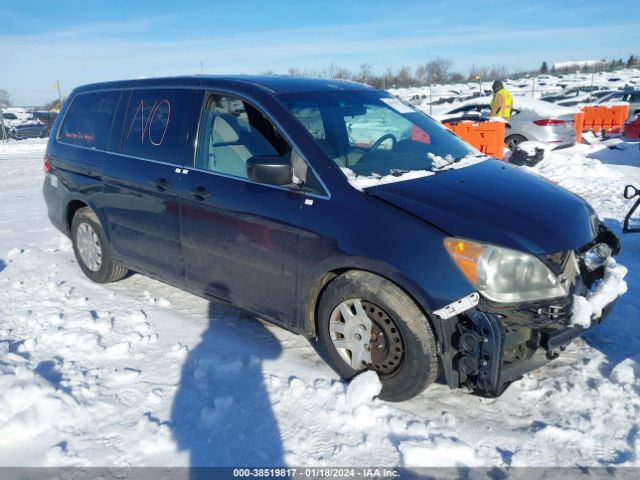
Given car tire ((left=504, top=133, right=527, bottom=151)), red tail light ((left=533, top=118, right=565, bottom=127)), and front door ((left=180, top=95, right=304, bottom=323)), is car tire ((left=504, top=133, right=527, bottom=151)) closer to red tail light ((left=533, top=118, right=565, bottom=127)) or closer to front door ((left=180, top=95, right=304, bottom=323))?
red tail light ((left=533, top=118, right=565, bottom=127))

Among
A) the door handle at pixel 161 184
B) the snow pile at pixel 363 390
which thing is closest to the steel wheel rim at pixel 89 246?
the door handle at pixel 161 184

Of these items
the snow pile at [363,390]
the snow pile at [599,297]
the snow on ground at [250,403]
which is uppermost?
the snow pile at [599,297]

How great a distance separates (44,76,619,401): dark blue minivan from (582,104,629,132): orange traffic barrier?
1646cm

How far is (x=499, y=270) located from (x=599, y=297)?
2.43 feet

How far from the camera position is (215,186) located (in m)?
3.60

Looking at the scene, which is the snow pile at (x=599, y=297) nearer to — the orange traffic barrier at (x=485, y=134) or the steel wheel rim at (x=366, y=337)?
the steel wheel rim at (x=366, y=337)

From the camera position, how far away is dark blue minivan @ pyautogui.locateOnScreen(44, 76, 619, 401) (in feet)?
8.87

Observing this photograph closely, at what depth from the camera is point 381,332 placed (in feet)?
9.80

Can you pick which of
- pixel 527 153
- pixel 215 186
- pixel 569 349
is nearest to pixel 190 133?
pixel 215 186

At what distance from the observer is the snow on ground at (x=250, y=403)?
8.78 ft

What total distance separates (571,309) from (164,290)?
3565 millimetres

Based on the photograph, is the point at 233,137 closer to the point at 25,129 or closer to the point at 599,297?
the point at 599,297

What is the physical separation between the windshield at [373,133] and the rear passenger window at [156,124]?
935 mm

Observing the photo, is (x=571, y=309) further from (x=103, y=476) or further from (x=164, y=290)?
(x=164, y=290)
